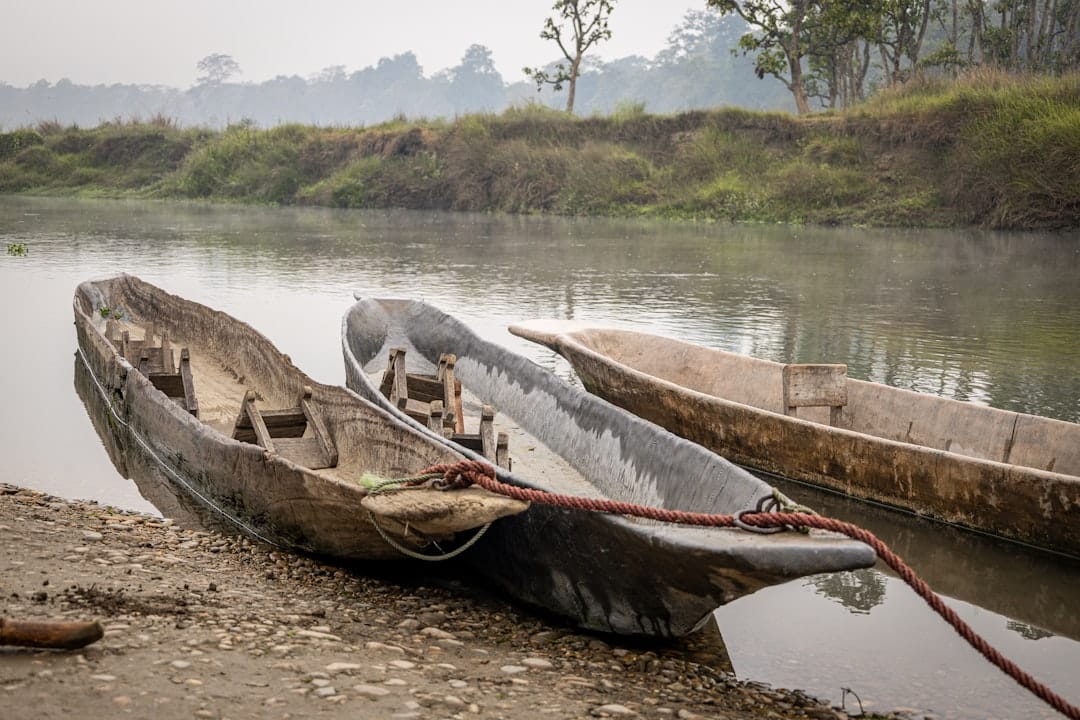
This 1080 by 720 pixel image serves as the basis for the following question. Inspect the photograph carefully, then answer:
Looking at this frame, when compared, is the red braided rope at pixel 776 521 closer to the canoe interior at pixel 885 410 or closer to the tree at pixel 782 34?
the canoe interior at pixel 885 410

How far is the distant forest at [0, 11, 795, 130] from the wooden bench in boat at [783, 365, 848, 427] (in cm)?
7373

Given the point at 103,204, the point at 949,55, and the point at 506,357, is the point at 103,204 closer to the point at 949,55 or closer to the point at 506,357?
the point at 949,55

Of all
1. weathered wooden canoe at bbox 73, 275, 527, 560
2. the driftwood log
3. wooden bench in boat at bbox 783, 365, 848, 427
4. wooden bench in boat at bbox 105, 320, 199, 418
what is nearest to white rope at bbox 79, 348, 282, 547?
weathered wooden canoe at bbox 73, 275, 527, 560

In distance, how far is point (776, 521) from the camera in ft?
11.4

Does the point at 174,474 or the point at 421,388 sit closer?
the point at 174,474

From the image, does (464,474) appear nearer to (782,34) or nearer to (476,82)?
(782,34)

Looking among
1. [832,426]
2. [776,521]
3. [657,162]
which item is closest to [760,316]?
[832,426]

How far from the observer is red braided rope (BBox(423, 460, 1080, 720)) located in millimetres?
3307

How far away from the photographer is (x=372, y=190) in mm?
36281

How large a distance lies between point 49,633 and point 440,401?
3.26 metres

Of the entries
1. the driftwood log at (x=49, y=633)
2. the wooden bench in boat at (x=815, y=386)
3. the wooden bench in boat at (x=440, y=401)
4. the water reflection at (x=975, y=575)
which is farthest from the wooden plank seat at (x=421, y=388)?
Answer: the driftwood log at (x=49, y=633)

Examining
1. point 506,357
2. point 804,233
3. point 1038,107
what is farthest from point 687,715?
point 1038,107

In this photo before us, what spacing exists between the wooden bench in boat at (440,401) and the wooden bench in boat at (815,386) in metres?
2.00

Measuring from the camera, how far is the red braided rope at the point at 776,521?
331 cm
